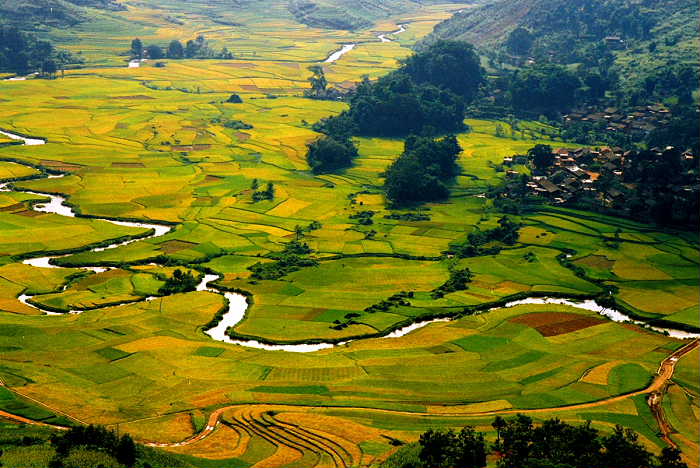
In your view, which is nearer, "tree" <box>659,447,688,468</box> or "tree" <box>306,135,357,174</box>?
"tree" <box>659,447,688,468</box>

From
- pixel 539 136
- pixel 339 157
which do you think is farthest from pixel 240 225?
pixel 539 136

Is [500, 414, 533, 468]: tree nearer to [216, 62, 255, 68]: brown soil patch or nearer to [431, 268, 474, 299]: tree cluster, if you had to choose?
[431, 268, 474, 299]: tree cluster

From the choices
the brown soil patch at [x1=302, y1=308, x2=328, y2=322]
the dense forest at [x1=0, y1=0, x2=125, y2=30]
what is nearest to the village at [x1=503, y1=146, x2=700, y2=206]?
the brown soil patch at [x1=302, y1=308, x2=328, y2=322]

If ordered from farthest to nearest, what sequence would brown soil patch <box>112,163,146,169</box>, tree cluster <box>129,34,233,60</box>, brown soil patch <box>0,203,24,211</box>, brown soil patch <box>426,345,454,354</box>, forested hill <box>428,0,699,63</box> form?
tree cluster <box>129,34,233,60</box>
forested hill <box>428,0,699,63</box>
brown soil patch <box>112,163,146,169</box>
brown soil patch <box>0,203,24,211</box>
brown soil patch <box>426,345,454,354</box>

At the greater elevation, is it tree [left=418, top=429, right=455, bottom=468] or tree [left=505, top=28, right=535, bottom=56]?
tree [left=505, top=28, right=535, bottom=56]

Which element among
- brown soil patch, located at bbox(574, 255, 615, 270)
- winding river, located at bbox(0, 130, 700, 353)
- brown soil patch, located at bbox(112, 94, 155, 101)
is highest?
brown soil patch, located at bbox(112, 94, 155, 101)

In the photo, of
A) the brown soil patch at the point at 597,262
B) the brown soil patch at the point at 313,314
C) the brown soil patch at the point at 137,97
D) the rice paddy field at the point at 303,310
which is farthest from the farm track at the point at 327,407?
the brown soil patch at the point at 137,97

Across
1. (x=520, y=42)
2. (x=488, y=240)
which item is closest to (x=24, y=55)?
(x=520, y=42)
